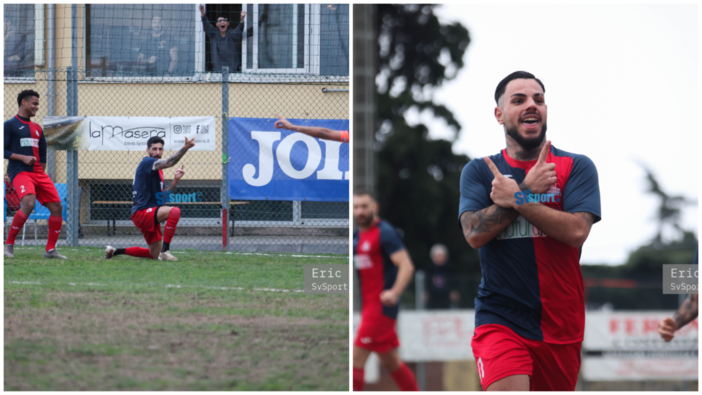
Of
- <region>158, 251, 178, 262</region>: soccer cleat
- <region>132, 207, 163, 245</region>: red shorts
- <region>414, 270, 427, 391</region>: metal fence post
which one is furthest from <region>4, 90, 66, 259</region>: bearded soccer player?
<region>414, 270, 427, 391</region>: metal fence post

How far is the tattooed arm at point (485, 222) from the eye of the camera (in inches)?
72.2

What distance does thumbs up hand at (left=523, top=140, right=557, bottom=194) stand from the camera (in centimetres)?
175

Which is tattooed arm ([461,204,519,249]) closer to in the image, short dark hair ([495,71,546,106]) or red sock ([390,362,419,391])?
short dark hair ([495,71,546,106])

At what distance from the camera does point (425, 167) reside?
1.88 metres

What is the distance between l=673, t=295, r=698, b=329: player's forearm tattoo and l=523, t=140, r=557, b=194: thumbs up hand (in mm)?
1023

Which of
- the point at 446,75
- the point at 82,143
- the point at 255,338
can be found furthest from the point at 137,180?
the point at 446,75

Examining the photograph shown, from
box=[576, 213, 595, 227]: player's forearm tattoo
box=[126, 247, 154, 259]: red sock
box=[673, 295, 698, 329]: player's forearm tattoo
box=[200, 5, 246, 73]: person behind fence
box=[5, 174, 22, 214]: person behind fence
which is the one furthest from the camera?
box=[200, 5, 246, 73]: person behind fence

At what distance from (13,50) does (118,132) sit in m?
1.96

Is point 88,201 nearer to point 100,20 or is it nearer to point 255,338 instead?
point 100,20

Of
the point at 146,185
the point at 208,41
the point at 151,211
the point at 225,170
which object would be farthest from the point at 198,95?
the point at 151,211

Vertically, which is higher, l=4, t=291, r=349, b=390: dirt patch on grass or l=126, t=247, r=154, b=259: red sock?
l=126, t=247, r=154, b=259: red sock

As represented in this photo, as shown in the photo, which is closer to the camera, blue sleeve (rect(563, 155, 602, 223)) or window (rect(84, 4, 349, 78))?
blue sleeve (rect(563, 155, 602, 223))

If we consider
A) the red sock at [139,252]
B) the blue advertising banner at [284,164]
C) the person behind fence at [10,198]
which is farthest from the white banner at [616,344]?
the person behind fence at [10,198]

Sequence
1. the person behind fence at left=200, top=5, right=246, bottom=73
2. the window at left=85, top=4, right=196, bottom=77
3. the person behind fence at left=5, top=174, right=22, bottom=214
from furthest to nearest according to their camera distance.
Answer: the window at left=85, top=4, right=196, bottom=77 < the person behind fence at left=200, top=5, right=246, bottom=73 < the person behind fence at left=5, top=174, right=22, bottom=214
